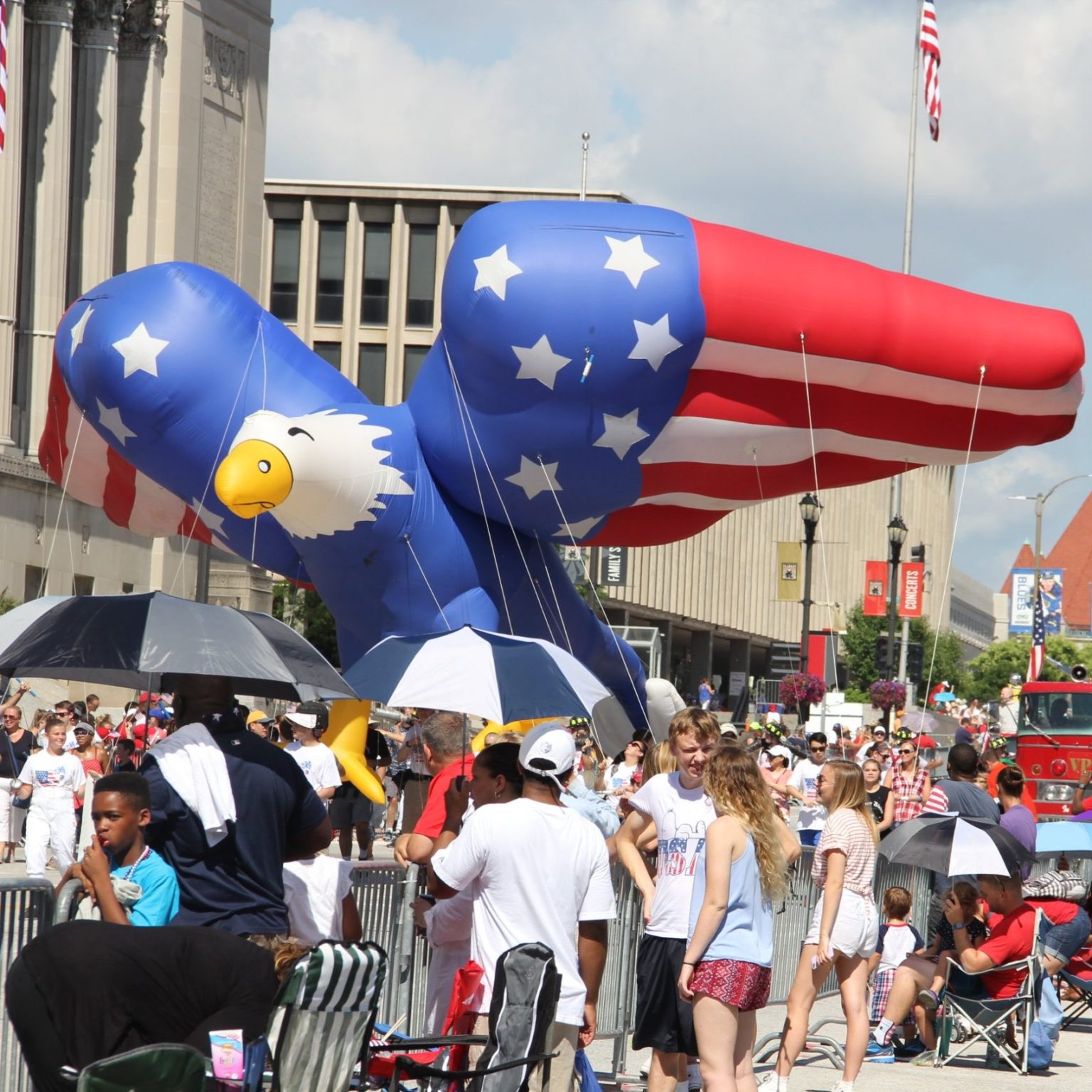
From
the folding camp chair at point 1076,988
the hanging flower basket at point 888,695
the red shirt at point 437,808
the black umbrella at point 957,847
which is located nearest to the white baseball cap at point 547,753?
the red shirt at point 437,808

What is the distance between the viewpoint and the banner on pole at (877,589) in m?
60.5

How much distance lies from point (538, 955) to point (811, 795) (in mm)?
13677

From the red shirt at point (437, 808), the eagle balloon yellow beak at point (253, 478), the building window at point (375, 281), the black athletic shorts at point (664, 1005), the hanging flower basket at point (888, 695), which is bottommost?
the black athletic shorts at point (664, 1005)

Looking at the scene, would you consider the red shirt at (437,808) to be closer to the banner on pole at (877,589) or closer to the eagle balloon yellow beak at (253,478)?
the eagle balloon yellow beak at (253,478)

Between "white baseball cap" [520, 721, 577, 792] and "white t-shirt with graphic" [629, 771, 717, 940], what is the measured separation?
1.26 m

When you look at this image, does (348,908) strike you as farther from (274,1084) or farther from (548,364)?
(548,364)

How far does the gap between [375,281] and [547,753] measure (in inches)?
2489

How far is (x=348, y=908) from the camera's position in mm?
7133

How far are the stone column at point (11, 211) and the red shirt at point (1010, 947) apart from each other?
34.0 meters

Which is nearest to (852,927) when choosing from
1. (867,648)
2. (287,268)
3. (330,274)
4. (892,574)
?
(892,574)

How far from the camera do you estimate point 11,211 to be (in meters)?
41.6

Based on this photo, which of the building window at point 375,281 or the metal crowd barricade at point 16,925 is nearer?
the metal crowd barricade at point 16,925

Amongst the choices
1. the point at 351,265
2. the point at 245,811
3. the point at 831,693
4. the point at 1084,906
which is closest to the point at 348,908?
the point at 245,811

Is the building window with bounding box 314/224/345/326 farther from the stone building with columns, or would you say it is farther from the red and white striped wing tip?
the red and white striped wing tip
